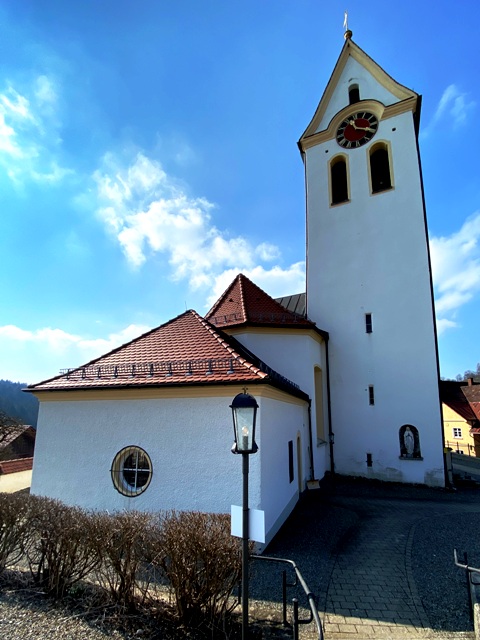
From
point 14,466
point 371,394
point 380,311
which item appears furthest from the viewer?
point 14,466

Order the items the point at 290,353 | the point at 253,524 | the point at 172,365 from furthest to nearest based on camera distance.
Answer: the point at 290,353 < the point at 172,365 < the point at 253,524

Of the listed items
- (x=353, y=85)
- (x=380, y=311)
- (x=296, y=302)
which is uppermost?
(x=353, y=85)

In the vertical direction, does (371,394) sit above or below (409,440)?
above

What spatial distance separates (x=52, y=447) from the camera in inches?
371

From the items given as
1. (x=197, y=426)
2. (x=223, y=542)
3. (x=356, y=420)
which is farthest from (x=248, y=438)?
(x=356, y=420)

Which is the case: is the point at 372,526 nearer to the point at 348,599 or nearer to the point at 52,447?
the point at 348,599

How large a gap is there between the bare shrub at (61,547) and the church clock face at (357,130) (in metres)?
19.3

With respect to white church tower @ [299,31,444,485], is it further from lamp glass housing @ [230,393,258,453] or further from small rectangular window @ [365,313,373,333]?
lamp glass housing @ [230,393,258,453]

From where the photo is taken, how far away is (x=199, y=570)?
14.8 ft

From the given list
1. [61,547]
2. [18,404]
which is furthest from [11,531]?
[18,404]

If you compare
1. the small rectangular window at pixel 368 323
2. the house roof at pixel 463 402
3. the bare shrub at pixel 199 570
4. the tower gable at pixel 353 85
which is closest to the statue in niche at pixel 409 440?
the small rectangular window at pixel 368 323

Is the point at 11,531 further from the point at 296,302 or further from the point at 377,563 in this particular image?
the point at 296,302

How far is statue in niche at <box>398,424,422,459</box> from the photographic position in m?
14.4

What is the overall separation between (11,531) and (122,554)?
2065 millimetres
